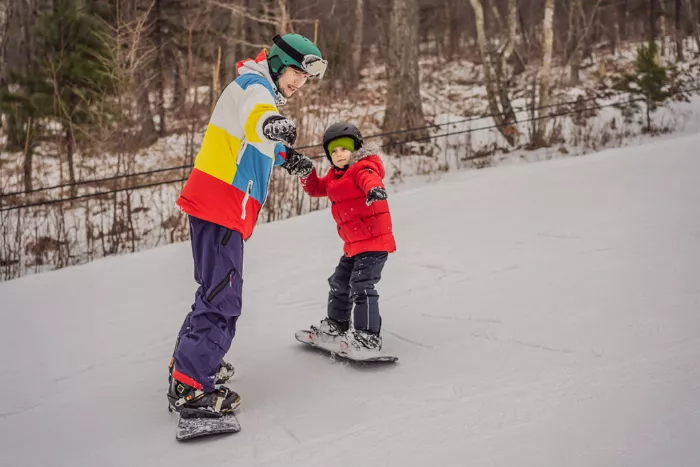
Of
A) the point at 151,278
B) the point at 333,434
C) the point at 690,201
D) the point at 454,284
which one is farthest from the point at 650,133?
the point at 333,434

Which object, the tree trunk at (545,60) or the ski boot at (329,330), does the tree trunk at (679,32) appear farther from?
the ski boot at (329,330)

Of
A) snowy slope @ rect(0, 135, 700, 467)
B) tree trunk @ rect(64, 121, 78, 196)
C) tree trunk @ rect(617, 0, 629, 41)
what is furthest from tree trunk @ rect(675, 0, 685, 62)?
tree trunk @ rect(64, 121, 78, 196)

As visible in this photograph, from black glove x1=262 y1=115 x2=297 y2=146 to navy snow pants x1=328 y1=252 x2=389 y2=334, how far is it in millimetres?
1038

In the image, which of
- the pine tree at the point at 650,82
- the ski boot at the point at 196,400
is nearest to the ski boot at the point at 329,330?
the ski boot at the point at 196,400

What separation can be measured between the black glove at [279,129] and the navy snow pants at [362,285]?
1038 mm

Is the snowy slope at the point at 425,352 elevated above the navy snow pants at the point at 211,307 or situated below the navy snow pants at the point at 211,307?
below

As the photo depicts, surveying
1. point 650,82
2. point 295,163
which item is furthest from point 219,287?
point 650,82

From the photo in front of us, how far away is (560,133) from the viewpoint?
10680 mm

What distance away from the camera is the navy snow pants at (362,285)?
3586 mm

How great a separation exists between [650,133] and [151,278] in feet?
26.9

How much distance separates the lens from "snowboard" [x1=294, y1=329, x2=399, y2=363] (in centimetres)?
359

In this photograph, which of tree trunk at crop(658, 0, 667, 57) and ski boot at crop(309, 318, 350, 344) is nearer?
ski boot at crop(309, 318, 350, 344)

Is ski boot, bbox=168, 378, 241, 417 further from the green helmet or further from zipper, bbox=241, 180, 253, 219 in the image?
the green helmet

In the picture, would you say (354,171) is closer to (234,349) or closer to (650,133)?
(234,349)
